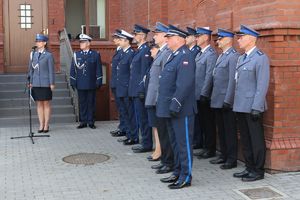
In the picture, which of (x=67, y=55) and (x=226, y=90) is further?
(x=67, y=55)

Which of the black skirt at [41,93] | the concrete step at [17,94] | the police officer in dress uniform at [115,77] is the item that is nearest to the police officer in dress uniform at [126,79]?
the police officer in dress uniform at [115,77]

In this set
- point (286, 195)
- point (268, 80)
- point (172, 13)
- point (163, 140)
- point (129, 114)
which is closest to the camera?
point (286, 195)

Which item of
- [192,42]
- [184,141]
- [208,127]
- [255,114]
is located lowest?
[208,127]

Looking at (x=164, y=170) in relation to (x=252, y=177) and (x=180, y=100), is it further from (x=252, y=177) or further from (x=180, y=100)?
(x=180, y=100)

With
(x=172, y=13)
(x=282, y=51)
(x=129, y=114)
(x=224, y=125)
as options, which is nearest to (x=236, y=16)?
(x=282, y=51)

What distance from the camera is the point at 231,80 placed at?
700cm

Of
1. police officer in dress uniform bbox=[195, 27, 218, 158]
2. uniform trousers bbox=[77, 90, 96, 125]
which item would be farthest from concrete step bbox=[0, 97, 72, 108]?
police officer in dress uniform bbox=[195, 27, 218, 158]

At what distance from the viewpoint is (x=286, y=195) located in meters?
6.00

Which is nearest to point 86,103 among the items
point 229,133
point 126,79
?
point 126,79

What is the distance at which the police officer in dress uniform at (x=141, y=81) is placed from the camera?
8.44m

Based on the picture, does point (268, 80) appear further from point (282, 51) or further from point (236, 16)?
point (236, 16)

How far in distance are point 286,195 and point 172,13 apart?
619 cm

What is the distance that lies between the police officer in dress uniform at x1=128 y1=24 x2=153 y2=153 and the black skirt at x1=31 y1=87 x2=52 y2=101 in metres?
2.34

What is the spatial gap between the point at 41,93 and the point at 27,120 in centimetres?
168
